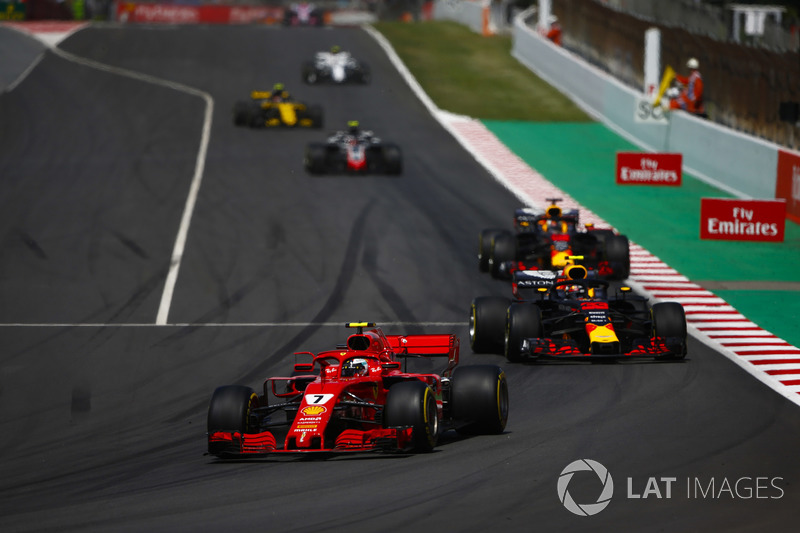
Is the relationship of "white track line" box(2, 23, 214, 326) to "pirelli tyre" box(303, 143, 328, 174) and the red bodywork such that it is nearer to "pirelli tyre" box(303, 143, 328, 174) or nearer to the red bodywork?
"pirelli tyre" box(303, 143, 328, 174)

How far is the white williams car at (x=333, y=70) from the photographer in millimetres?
47688

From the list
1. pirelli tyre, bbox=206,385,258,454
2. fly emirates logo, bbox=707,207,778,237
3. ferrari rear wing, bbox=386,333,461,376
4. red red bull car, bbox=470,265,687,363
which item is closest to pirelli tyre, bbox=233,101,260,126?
fly emirates logo, bbox=707,207,778,237

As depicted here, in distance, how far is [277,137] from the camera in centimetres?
3966

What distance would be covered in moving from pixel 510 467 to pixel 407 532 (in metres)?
2.34

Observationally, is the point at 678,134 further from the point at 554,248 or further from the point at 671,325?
the point at 671,325

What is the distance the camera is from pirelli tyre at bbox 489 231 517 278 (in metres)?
23.7

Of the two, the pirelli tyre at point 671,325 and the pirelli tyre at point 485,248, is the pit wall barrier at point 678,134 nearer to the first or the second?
the pirelli tyre at point 485,248

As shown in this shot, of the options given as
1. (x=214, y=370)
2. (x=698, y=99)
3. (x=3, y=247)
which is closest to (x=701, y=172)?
(x=698, y=99)

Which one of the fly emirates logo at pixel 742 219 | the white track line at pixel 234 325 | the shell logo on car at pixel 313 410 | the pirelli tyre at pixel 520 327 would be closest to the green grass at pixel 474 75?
the fly emirates logo at pixel 742 219

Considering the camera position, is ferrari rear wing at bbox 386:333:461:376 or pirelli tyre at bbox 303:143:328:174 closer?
ferrari rear wing at bbox 386:333:461:376

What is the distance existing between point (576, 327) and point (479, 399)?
4.49m

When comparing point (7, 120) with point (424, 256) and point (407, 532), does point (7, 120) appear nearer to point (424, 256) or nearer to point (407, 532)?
point (424, 256)

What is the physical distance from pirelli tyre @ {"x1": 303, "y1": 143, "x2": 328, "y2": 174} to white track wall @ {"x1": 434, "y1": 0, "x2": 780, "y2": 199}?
998 cm

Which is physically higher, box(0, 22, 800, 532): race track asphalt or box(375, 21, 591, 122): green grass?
box(0, 22, 800, 532): race track asphalt
